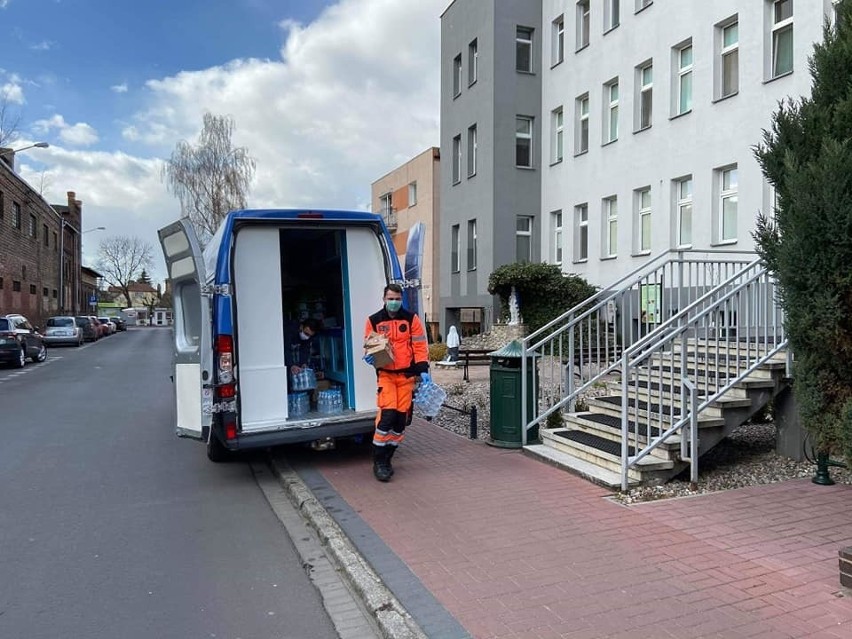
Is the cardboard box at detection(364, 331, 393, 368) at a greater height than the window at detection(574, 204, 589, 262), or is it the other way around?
the window at detection(574, 204, 589, 262)

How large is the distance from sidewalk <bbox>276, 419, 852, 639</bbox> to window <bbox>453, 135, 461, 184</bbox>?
20.7m

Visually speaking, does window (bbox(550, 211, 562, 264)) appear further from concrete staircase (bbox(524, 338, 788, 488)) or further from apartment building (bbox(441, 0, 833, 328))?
concrete staircase (bbox(524, 338, 788, 488))

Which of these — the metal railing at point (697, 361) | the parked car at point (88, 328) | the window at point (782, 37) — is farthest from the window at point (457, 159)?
the parked car at point (88, 328)

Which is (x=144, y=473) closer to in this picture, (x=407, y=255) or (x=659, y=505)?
(x=407, y=255)

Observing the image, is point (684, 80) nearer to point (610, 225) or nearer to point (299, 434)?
point (610, 225)

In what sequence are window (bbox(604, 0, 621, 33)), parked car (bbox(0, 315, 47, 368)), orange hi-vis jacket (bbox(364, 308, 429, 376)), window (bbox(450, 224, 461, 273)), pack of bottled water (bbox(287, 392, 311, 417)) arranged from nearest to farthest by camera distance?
orange hi-vis jacket (bbox(364, 308, 429, 376)) < pack of bottled water (bbox(287, 392, 311, 417)) < window (bbox(604, 0, 621, 33)) < parked car (bbox(0, 315, 47, 368)) < window (bbox(450, 224, 461, 273))

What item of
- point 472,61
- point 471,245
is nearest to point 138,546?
point 471,245

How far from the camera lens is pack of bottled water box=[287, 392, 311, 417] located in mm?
7328

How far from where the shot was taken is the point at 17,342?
805 inches

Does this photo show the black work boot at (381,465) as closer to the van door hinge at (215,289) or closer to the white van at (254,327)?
the white van at (254,327)

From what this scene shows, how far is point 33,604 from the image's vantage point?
395cm

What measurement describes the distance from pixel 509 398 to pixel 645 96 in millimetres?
13656

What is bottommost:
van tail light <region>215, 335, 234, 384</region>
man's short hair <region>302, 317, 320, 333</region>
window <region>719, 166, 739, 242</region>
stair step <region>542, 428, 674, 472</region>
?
stair step <region>542, 428, 674, 472</region>

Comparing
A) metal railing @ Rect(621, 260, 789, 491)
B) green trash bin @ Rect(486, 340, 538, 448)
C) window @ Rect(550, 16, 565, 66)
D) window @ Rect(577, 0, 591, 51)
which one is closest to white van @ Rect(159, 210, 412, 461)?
green trash bin @ Rect(486, 340, 538, 448)
